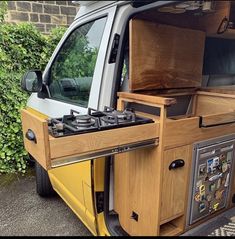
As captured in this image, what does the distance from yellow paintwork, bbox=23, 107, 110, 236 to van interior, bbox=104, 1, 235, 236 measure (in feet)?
0.19

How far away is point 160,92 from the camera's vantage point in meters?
1.72

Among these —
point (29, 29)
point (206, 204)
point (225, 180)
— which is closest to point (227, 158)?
point (225, 180)

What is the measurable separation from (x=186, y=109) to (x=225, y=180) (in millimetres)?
603

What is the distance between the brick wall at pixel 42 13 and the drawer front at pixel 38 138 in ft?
12.7

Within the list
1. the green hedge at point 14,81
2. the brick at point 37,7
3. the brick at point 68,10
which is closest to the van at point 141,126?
the green hedge at point 14,81

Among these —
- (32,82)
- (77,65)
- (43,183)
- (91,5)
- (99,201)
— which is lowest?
(43,183)

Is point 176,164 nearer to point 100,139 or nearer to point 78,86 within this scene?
point 100,139

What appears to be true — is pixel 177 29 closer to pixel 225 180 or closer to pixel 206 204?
pixel 225 180

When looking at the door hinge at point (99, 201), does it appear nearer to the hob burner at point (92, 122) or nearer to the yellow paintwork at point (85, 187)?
the yellow paintwork at point (85, 187)

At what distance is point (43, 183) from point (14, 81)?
52.0 inches

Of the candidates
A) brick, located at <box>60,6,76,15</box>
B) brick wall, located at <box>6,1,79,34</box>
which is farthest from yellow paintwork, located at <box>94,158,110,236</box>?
brick, located at <box>60,6,76,15</box>

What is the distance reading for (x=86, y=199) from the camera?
1694 mm

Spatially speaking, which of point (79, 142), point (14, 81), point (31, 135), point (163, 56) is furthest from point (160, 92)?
point (14, 81)

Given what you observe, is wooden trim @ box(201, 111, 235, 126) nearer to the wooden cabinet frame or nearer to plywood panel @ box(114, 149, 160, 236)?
the wooden cabinet frame
